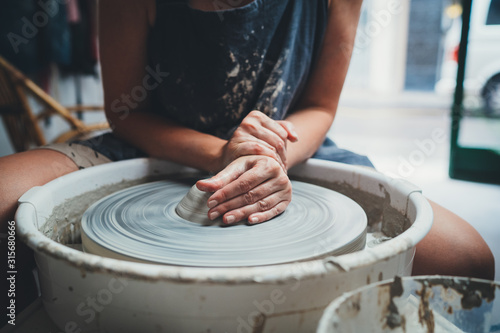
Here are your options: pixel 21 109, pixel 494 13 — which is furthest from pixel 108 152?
pixel 494 13

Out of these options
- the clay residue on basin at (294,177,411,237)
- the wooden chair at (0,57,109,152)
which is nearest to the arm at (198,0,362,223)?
the clay residue on basin at (294,177,411,237)

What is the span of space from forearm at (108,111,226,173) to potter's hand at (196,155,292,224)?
0.16 meters

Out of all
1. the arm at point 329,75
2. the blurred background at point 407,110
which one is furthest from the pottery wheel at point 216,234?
the blurred background at point 407,110

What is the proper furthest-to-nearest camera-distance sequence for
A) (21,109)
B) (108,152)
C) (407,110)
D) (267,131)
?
(407,110) → (21,109) → (108,152) → (267,131)

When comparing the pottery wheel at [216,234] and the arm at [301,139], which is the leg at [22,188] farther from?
the arm at [301,139]

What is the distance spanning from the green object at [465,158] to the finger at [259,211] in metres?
2.41

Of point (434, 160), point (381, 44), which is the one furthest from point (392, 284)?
point (381, 44)

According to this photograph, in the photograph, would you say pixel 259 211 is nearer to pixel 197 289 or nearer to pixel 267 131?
pixel 267 131

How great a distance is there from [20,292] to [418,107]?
6191 millimetres

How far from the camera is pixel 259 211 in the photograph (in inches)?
27.9

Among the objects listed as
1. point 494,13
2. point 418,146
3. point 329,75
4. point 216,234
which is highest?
point 494,13

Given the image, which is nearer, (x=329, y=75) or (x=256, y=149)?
(x=256, y=149)

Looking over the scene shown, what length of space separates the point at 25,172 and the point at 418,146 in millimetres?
3447

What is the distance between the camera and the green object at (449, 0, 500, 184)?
2.66m
